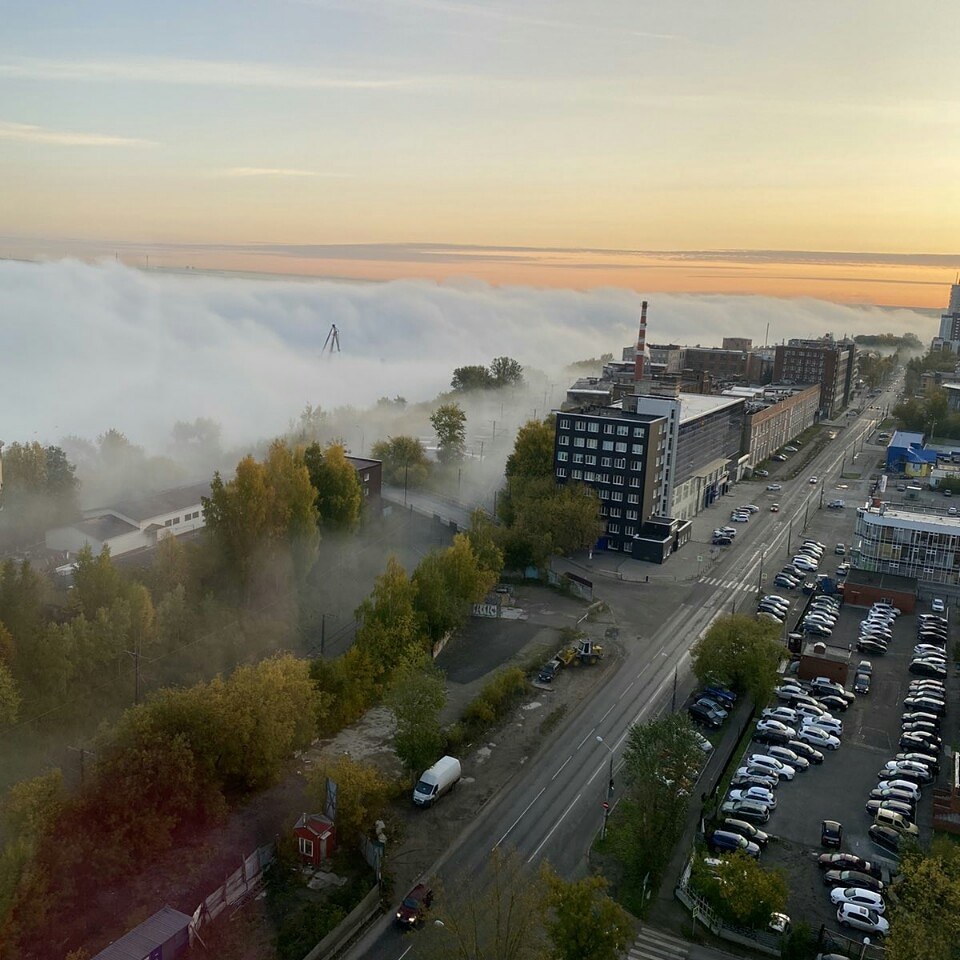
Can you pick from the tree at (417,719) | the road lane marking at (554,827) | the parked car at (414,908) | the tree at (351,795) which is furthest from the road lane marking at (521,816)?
the tree at (351,795)

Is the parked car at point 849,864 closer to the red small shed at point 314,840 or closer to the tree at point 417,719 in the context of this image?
the tree at point 417,719

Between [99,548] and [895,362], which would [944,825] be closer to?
[99,548]

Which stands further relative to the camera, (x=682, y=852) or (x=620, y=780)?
(x=620, y=780)

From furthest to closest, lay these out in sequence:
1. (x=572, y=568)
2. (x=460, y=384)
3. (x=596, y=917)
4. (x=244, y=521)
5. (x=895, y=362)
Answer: (x=895, y=362) < (x=460, y=384) < (x=572, y=568) < (x=244, y=521) < (x=596, y=917)

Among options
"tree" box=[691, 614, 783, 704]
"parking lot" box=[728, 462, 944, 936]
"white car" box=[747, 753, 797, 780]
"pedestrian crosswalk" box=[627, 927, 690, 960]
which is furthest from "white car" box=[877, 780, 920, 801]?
"pedestrian crosswalk" box=[627, 927, 690, 960]

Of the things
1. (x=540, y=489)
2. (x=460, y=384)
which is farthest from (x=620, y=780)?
(x=460, y=384)

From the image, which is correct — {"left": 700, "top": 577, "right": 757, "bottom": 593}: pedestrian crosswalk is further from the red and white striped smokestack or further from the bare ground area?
the red and white striped smokestack

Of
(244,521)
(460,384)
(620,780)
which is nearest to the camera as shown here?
(620,780)

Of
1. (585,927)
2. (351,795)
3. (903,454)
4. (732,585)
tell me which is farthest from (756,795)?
(903,454)

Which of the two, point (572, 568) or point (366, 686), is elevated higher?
point (366, 686)
